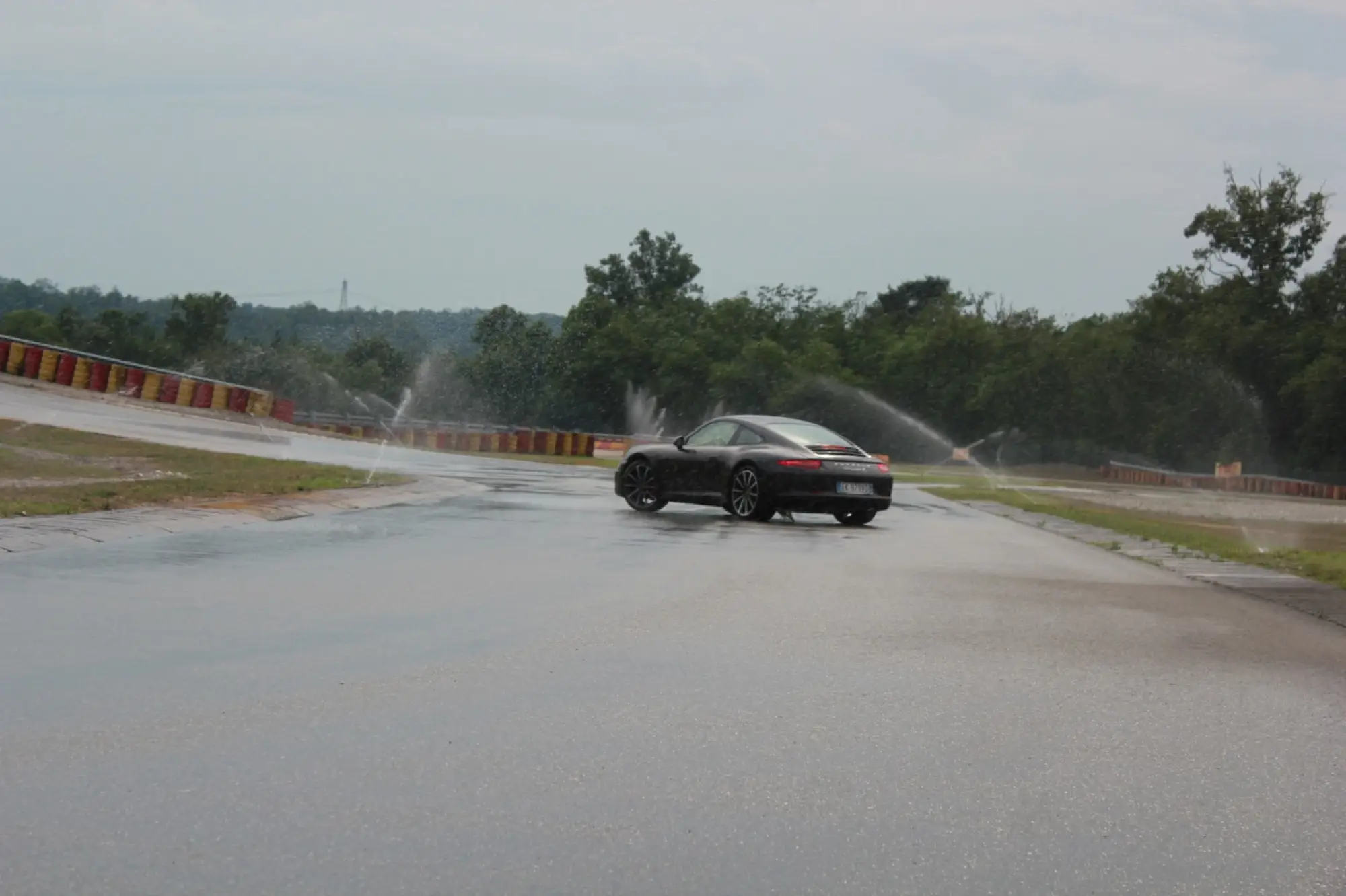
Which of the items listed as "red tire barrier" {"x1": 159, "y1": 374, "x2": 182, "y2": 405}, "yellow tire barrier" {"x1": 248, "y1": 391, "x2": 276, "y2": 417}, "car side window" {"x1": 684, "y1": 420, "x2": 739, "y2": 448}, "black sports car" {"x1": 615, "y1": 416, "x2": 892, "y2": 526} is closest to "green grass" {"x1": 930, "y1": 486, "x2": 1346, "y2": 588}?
"black sports car" {"x1": 615, "y1": 416, "x2": 892, "y2": 526}

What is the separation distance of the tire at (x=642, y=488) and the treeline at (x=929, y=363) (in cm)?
6234

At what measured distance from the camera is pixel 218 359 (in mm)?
159125

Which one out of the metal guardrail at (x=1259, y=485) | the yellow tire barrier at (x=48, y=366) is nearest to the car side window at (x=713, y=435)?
the yellow tire barrier at (x=48, y=366)

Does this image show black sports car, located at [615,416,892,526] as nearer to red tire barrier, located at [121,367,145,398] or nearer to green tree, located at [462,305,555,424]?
red tire barrier, located at [121,367,145,398]

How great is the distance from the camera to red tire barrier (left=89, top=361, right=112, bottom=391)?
50.3 m

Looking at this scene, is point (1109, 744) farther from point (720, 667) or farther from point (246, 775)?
point (246, 775)

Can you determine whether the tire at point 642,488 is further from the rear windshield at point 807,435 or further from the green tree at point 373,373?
the green tree at point 373,373

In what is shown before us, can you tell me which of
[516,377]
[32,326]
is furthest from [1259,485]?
[32,326]

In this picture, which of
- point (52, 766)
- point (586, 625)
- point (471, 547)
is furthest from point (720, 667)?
point (471, 547)

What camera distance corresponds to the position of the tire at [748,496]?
2225 cm

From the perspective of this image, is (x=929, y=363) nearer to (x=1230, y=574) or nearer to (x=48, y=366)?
(x=48, y=366)

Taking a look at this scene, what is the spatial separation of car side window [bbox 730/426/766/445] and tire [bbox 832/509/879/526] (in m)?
1.35

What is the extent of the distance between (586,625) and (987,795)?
14.5ft

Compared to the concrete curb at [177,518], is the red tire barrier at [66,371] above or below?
above
